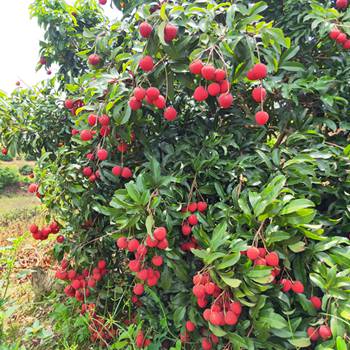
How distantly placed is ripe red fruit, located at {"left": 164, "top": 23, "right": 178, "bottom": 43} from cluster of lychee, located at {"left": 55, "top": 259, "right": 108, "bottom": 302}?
1.18 meters

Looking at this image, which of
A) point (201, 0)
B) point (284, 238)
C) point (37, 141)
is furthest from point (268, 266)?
point (37, 141)

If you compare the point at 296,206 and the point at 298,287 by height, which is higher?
the point at 296,206

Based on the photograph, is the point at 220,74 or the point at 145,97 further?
the point at 145,97

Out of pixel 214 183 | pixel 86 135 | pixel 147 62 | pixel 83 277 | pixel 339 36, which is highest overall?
pixel 147 62

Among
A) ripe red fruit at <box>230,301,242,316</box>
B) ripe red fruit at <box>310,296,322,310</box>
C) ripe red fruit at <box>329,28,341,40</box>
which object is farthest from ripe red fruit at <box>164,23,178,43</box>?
ripe red fruit at <box>310,296,322,310</box>

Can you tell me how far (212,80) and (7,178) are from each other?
870cm

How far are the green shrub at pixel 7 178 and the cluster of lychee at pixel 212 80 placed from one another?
8.37 m

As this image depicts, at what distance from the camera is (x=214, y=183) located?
134 centimetres

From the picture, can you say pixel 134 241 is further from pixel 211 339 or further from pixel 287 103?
pixel 287 103

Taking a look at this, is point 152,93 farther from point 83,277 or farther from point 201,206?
point 83,277

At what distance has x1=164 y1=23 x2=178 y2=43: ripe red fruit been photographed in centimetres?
110

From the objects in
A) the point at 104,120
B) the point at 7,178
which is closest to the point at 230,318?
the point at 104,120

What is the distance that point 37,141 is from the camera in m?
2.12

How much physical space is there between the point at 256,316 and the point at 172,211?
0.49 m
